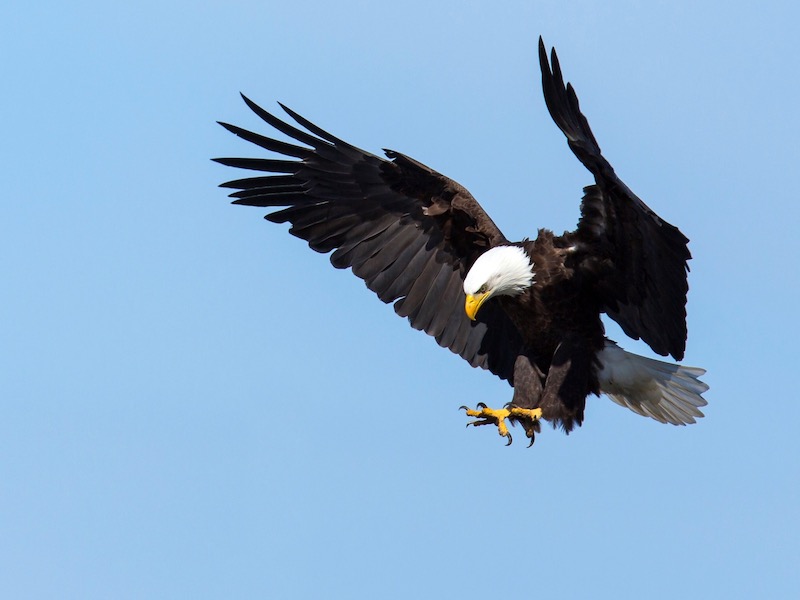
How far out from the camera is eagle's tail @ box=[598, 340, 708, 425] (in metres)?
8.63

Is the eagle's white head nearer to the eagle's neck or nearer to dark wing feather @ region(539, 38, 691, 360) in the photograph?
the eagle's neck

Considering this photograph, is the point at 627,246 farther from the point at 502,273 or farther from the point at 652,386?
the point at 652,386

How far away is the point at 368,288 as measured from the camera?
8.97 metres

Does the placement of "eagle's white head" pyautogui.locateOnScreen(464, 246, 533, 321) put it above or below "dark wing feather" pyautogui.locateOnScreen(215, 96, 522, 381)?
below

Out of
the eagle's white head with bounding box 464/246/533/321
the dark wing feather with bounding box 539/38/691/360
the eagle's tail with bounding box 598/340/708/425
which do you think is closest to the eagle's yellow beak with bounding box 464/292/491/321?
the eagle's white head with bounding box 464/246/533/321

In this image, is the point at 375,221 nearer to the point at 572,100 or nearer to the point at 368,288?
the point at 368,288

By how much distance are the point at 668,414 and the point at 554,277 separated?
152 centimetres

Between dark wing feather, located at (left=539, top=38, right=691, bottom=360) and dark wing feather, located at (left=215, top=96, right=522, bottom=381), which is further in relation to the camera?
dark wing feather, located at (left=215, top=96, right=522, bottom=381)

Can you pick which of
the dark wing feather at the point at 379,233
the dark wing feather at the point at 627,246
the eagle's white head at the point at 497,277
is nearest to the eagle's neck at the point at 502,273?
the eagle's white head at the point at 497,277

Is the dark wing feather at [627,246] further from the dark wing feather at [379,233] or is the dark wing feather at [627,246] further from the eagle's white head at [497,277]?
the dark wing feather at [379,233]

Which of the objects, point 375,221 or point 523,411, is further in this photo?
point 375,221

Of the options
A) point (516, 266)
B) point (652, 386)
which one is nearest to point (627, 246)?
point (516, 266)

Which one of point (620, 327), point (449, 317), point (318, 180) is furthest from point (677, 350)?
point (318, 180)

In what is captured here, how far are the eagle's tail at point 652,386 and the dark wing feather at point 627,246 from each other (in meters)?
0.41
